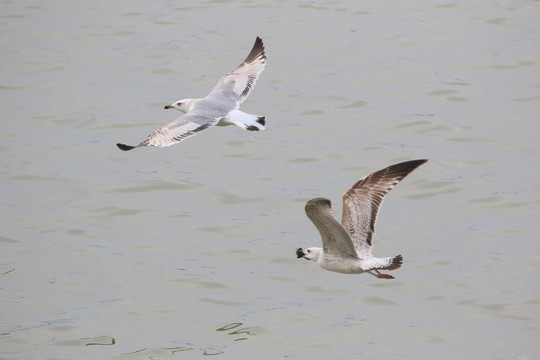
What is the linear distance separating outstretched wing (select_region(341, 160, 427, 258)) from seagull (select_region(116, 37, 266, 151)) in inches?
64.8

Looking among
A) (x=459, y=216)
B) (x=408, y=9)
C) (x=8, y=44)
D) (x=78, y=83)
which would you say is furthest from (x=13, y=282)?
(x=408, y=9)

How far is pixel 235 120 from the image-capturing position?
37.7ft

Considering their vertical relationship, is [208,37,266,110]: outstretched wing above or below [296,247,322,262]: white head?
above

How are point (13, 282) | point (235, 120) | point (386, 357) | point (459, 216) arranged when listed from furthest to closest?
point (459, 216), point (13, 282), point (235, 120), point (386, 357)

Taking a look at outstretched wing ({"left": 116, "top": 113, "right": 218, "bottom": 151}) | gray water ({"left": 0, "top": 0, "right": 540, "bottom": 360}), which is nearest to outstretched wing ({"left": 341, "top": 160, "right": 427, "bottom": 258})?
gray water ({"left": 0, "top": 0, "right": 540, "bottom": 360})

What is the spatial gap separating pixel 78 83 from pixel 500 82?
282 inches

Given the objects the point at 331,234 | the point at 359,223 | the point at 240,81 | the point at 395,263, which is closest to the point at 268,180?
the point at 240,81

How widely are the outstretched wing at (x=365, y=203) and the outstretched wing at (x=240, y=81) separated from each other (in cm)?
272

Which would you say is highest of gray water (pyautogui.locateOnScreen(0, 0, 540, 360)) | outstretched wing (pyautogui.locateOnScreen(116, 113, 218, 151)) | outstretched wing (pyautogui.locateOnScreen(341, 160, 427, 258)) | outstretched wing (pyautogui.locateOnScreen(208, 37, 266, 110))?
outstretched wing (pyautogui.locateOnScreen(208, 37, 266, 110))

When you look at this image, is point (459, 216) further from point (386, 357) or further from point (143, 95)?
point (143, 95)

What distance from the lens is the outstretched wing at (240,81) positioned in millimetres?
12711

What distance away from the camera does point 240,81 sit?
13.3 meters

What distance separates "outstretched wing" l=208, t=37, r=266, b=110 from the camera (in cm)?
1271

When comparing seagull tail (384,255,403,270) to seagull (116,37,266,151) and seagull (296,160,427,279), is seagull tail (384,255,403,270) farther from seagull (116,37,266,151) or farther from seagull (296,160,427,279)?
seagull (116,37,266,151)
